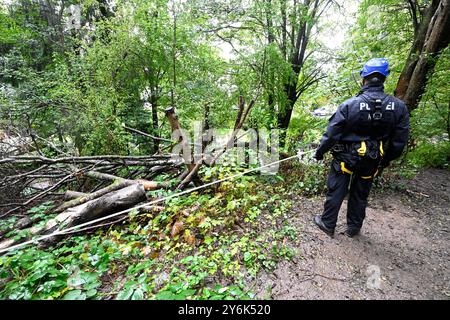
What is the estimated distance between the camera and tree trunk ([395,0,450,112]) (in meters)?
3.45

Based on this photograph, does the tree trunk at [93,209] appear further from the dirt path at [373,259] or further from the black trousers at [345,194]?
the black trousers at [345,194]

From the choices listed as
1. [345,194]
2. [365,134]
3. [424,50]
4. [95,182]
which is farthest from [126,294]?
[424,50]

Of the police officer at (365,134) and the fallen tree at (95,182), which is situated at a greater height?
the police officer at (365,134)

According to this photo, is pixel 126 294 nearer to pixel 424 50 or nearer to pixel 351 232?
pixel 351 232

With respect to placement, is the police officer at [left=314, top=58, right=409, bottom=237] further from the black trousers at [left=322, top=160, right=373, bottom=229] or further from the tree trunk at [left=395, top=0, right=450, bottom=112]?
the tree trunk at [left=395, top=0, right=450, bottom=112]

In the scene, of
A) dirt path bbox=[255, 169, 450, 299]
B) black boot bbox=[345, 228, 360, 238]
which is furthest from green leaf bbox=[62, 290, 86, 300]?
black boot bbox=[345, 228, 360, 238]

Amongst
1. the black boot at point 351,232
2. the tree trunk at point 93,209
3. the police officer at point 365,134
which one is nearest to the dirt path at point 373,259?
the black boot at point 351,232

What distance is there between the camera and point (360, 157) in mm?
2635

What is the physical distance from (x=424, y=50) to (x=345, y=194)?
10.2 ft

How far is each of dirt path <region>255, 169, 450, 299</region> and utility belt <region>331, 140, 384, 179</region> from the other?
1.07m

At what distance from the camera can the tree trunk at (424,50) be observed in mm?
3453

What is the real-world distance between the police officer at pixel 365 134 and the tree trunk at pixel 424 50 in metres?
1.87

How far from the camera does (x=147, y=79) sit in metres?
7.30
